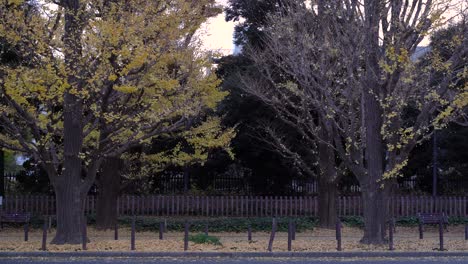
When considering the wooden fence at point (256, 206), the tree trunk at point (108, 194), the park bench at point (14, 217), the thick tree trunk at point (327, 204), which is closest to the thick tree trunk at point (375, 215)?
the thick tree trunk at point (327, 204)

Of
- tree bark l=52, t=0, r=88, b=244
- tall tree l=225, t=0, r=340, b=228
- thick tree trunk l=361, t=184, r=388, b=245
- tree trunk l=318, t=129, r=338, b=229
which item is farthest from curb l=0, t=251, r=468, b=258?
tree trunk l=318, t=129, r=338, b=229

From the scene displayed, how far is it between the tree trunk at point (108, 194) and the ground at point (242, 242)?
0.49 m

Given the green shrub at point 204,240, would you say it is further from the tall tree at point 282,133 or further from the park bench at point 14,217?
the park bench at point 14,217

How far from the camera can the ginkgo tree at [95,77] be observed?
16.6 metres

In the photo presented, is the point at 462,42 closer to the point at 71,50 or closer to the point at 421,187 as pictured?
the point at 71,50

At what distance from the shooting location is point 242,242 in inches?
781

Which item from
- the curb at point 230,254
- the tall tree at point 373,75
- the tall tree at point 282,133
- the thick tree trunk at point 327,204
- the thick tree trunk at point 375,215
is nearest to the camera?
the curb at point 230,254

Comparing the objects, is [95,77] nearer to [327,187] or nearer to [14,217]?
[14,217]

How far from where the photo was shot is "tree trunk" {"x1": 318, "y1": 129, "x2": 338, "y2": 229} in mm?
24359

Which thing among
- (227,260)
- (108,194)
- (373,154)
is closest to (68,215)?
(227,260)

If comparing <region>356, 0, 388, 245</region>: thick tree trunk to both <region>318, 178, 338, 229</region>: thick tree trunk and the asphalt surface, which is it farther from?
<region>318, 178, 338, 229</region>: thick tree trunk

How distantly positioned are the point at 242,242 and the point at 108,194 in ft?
21.4

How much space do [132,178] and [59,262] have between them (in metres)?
9.01

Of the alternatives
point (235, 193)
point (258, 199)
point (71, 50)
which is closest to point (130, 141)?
point (71, 50)
